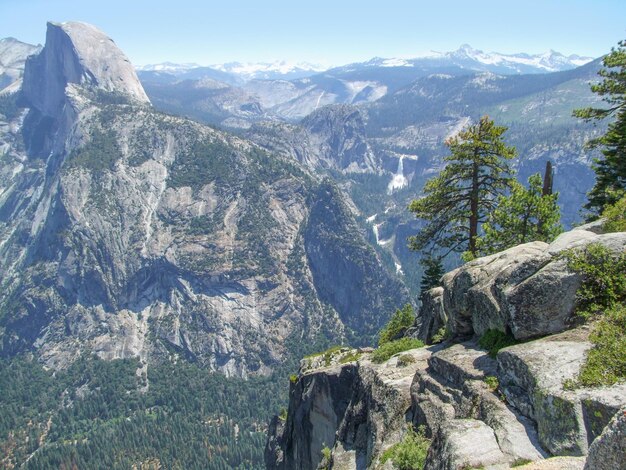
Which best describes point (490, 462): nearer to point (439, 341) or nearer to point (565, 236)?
point (565, 236)

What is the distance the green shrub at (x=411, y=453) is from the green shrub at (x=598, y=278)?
8.37 metres

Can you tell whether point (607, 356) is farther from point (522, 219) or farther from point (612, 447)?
point (522, 219)

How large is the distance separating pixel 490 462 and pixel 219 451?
20803 cm

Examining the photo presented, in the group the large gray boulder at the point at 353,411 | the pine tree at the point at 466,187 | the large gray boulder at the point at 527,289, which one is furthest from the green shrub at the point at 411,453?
the pine tree at the point at 466,187

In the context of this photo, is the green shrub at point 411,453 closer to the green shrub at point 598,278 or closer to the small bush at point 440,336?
the green shrub at point 598,278

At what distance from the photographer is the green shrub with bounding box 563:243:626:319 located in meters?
17.6

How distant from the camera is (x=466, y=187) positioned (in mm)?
35531

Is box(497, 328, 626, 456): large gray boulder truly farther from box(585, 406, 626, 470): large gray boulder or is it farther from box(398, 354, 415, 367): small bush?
box(398, 354, 415, 367): small bush

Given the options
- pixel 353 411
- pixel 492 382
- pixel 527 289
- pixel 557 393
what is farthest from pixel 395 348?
pixel 557 393

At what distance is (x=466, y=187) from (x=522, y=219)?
15.7 feet

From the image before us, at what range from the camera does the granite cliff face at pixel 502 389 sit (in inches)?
543

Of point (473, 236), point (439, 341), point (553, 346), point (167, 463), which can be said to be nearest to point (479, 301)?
point (553, 346)

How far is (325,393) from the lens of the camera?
140ft

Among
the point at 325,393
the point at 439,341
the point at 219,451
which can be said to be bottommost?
the point at 219,451
